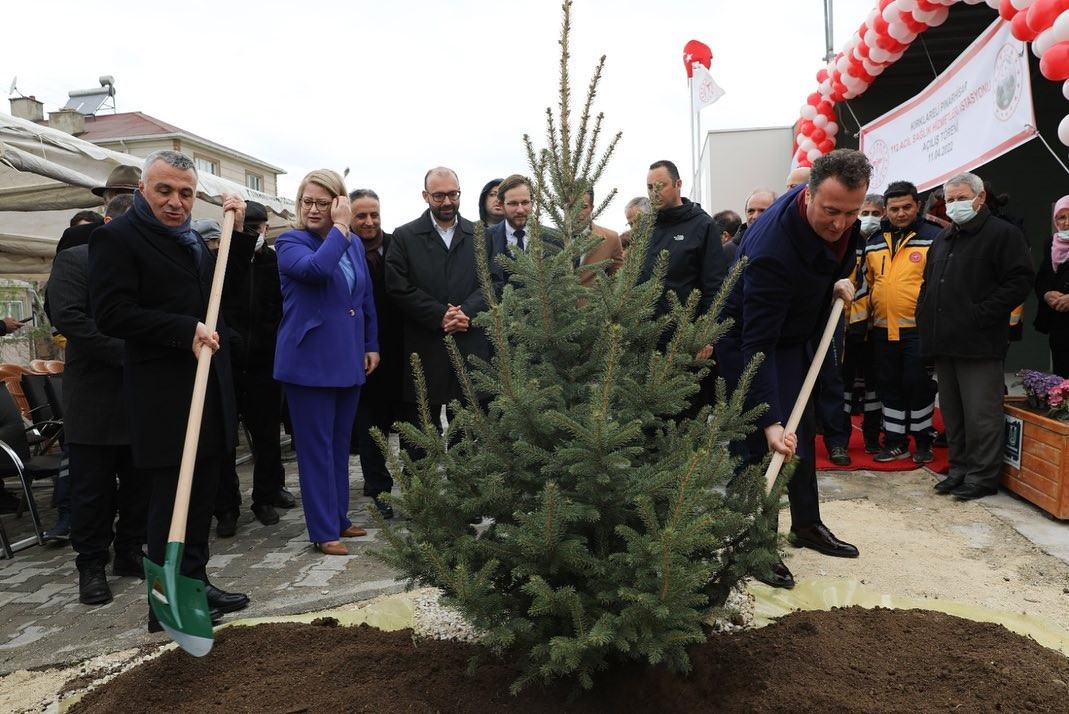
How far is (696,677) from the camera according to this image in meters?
2.54

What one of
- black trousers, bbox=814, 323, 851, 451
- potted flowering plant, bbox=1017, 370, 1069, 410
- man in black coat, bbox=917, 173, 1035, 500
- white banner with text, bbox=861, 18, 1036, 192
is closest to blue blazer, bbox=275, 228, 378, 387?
black trousers, bbox=814, 323, 851, 451

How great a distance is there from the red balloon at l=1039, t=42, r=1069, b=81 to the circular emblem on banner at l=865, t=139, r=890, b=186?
363 cm

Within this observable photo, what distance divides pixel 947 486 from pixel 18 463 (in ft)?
20.4

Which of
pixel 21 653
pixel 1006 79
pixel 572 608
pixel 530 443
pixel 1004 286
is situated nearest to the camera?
pixel 572 608

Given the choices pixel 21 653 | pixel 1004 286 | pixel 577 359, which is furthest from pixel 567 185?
pixel 1004 286

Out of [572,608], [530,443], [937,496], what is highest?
[530,443]

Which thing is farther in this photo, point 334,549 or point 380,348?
point 380,348

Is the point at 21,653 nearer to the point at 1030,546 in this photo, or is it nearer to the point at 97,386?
the point at 97,386

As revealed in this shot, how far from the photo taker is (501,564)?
7.89 feet

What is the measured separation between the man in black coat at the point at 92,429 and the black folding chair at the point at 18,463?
3.24 feet

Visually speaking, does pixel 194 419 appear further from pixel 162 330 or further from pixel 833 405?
pixel 833 405

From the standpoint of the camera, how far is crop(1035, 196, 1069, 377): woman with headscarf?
653 centimetres

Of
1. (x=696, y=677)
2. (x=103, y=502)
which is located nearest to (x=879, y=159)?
(x=696, y=677)

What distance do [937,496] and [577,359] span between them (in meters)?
4.10
